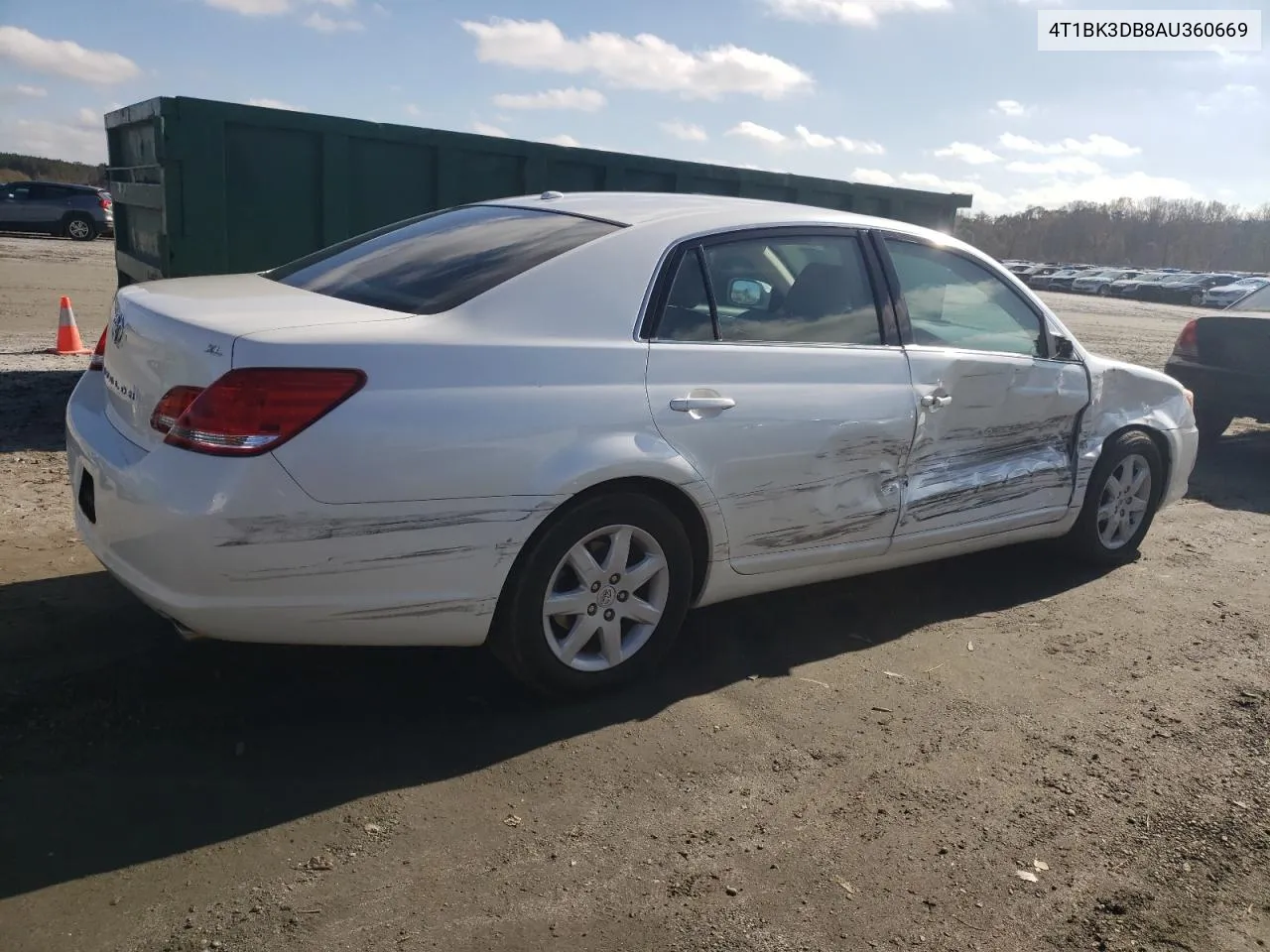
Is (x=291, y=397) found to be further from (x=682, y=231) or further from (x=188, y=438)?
(x=682, y=231)

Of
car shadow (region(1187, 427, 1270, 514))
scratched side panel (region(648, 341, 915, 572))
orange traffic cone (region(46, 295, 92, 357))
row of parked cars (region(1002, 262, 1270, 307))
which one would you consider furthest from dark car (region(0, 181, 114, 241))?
row of parked cars (region(1002, 262, 1270, 307))

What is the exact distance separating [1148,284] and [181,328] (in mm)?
54113

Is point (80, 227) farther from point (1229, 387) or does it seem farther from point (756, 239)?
point (756, 239)

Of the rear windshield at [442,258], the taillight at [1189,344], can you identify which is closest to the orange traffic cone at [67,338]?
the rear windshield at [442,258]

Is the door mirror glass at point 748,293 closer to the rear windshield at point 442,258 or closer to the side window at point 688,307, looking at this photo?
the side window at point 688,307

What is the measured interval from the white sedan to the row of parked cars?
4448cm

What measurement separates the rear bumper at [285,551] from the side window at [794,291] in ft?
3.83

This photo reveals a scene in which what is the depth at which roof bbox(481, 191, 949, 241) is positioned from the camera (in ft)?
13.1

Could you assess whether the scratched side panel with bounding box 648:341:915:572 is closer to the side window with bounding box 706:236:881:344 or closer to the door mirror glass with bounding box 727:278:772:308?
the side window with bounding box 706:236:881:344

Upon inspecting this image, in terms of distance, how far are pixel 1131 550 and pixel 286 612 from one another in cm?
453

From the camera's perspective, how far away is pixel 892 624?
4.71 meters

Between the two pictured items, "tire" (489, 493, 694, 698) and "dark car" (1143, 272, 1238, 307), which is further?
"dark car" (1143, 272, 1238, 307)

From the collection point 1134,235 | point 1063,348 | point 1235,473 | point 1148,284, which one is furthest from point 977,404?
Answer: point 1134,235

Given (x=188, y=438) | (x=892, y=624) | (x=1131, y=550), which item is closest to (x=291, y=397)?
(x=188, y=438)
